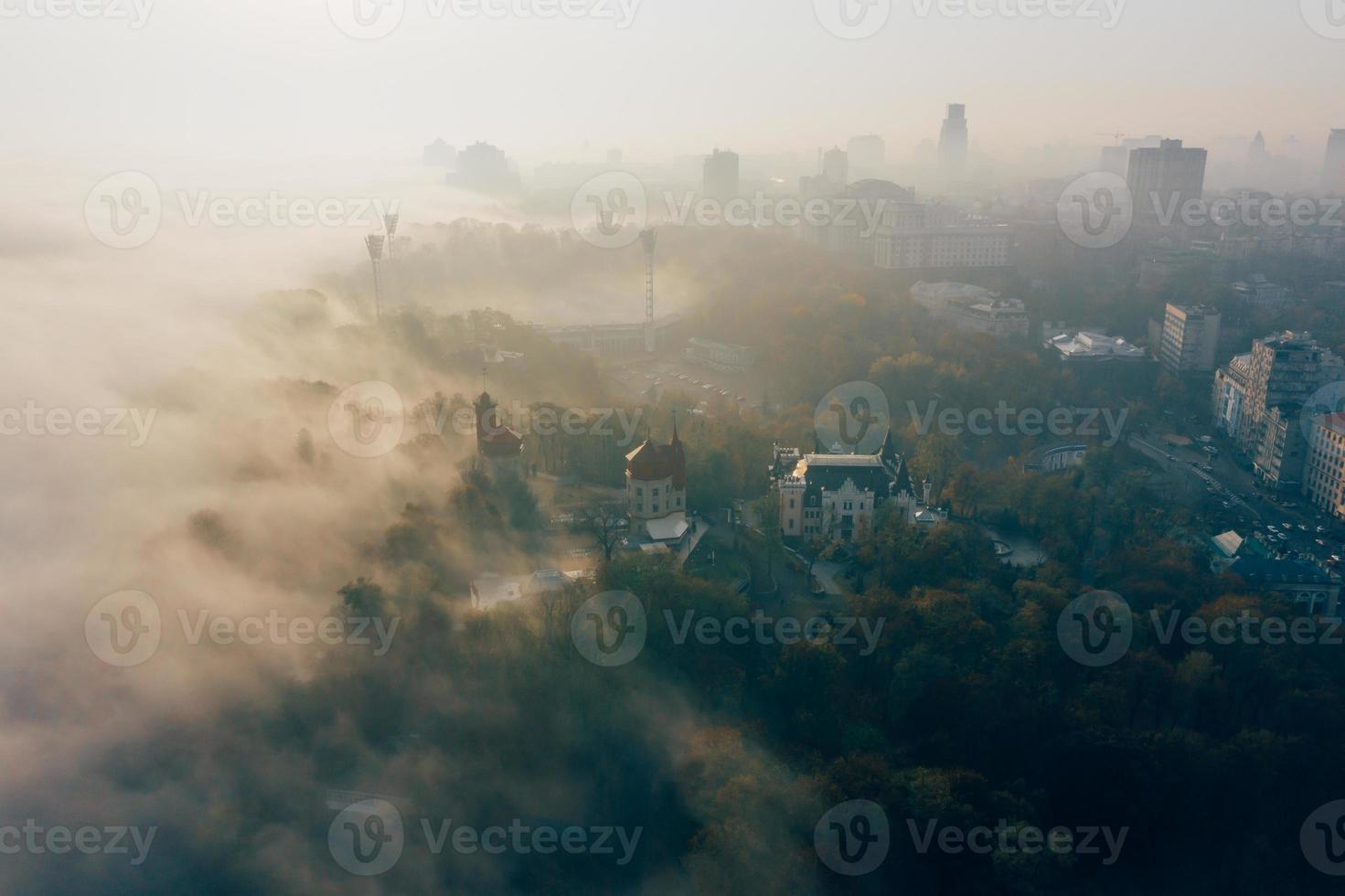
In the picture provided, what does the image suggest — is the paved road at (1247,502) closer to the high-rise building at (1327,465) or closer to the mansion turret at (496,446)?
the high-rise building at (1327,465)

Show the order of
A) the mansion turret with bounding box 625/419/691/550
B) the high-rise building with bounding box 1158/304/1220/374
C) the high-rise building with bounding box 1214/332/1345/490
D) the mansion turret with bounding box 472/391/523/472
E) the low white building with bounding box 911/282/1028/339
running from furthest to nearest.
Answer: the low white building with bounding box 911/282/1028/339 → the high-rise building with bounding box 1158/304/1220/374 → the high-rise building with bounding box 1214/332/1345/490 → the mansion turret with bounding box 472/391/523/472 → the mansion turret with bounding box 625/419/691/550

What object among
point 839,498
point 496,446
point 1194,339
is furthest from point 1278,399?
point 496,446

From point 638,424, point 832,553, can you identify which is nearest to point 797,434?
point 638,424

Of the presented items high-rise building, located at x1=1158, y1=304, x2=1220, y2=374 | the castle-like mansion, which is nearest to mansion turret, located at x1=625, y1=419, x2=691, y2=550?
the castle-like mansion

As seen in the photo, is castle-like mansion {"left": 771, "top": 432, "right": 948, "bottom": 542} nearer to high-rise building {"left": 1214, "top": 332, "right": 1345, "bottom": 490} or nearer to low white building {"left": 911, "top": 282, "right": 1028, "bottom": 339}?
high-rise building {"left": 1214, "top": 332, "right": 1345, "bottom": 490}

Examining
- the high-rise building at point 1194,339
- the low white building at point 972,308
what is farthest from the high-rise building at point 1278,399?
the low white building at point 972,308

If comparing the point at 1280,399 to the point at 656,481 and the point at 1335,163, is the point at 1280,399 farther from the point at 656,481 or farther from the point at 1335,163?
the point at 1335,163

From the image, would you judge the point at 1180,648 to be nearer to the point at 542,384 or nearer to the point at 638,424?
the point at 638,424
